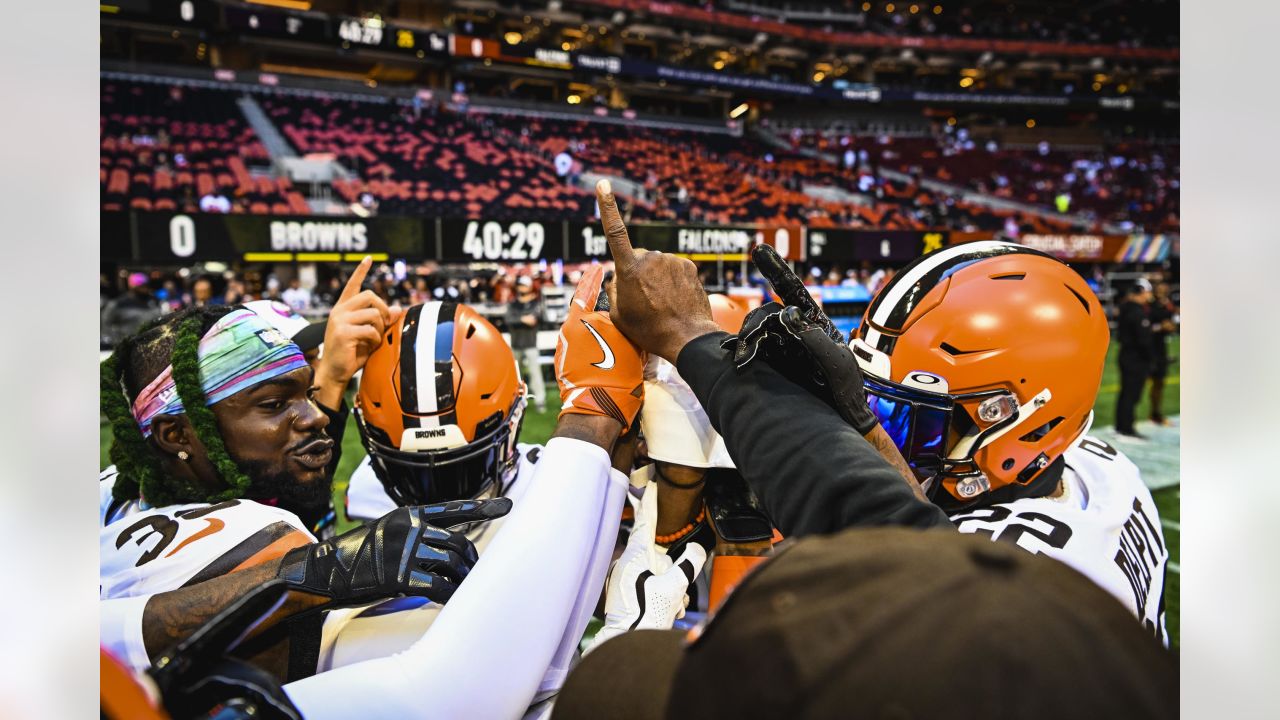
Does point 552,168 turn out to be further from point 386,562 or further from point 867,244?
point 386,562

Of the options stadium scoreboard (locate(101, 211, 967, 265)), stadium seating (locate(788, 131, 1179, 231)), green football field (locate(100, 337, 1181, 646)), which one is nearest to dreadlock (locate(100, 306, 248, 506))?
green football field (locate(100, 337, 1181, 646))

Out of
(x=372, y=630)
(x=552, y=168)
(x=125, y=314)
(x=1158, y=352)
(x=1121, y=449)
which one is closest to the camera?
(x=372, y=630)

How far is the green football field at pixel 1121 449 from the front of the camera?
15.9 ft

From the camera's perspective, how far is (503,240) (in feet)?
47.0

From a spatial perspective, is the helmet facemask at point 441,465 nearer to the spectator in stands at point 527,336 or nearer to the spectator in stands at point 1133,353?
the spectator in stands at point 527,336

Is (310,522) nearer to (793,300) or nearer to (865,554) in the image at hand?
(793,300)

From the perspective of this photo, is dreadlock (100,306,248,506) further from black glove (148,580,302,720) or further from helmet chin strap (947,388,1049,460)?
helmet chin strap (947,388,1049,460)

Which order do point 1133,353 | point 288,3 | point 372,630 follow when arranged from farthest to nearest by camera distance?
point 288,3
point 1133,353
point 372,630

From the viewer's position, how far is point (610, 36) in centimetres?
3341

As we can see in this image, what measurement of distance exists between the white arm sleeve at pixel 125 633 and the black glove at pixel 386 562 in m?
0.24

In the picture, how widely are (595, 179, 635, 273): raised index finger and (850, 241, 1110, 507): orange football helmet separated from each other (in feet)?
2.52

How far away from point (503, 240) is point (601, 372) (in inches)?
519

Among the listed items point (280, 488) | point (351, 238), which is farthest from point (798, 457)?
point (351, 238)

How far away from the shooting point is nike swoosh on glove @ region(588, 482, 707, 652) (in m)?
1.75
